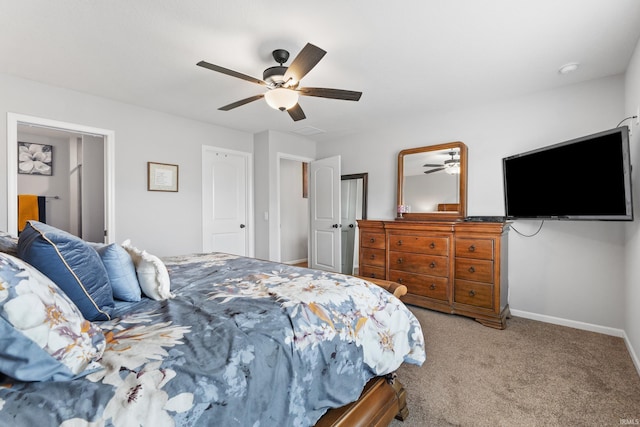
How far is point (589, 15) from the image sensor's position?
1.89 m

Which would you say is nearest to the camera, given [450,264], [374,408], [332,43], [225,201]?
[374,408]

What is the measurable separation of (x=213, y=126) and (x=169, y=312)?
12.0 feet

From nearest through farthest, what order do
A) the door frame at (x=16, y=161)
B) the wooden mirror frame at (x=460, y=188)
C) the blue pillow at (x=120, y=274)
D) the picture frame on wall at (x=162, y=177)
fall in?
the blue pillow at (x=120, y=274), the door frame at (x=16, y=161), the wooden mirror frame at (x=460, y=188), the picture frame on wall at (x=162, y=177)

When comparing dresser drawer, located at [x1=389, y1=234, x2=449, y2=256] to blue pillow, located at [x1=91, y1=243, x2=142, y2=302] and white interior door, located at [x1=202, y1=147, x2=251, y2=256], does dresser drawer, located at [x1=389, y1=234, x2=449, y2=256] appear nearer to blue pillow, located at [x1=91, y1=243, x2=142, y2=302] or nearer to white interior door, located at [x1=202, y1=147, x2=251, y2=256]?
white interior door, located at [x1=202, y1=147, x2=251, y2=256]

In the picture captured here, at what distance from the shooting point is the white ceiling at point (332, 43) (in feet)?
6.05

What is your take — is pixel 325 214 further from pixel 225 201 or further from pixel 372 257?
pixel 225 201

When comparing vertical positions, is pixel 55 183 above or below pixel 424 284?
above


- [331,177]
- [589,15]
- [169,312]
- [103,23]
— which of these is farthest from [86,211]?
[589,15]

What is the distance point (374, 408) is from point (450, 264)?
2.10 metres

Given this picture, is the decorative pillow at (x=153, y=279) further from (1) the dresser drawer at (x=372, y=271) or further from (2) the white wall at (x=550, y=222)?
(2) the white wall at (x=550, y=222)

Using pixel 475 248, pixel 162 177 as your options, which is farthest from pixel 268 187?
pixel 475 248

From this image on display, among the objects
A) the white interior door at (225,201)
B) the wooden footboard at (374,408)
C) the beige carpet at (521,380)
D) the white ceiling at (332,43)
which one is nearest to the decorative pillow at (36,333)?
the wooden footboard at (374,408)

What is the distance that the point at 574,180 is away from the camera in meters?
2.41

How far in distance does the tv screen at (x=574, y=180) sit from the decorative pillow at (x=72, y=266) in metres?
3.09
